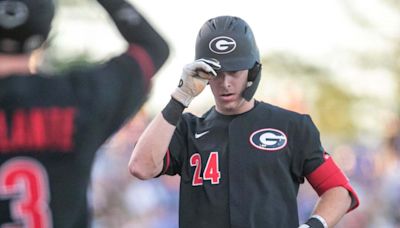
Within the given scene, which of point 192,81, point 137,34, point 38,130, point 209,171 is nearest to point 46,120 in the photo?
point 38,130

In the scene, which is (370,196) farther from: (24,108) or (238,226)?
(24,108)

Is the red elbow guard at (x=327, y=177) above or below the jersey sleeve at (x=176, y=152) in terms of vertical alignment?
above

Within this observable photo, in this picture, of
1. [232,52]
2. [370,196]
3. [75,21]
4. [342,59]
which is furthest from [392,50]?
Answer: [232,52]

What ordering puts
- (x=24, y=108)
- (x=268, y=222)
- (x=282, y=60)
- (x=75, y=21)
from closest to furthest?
(x=24, y=108) → (x=268, y=222) → (x=75, y=21) → (x=282, y=60)

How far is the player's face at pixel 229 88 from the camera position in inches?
225

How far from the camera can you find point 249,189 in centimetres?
564

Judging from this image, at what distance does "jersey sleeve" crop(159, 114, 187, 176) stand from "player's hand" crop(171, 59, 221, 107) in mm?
430

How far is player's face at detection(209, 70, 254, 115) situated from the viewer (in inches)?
225

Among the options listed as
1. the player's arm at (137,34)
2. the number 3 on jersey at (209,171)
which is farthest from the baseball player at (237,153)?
the player's arm at (137,34)

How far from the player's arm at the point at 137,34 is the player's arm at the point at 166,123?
115 centimetres

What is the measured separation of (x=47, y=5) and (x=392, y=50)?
31.8m

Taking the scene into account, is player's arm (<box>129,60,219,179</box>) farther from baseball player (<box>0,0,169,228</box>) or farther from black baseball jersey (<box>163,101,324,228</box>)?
baseball player (<box>0,0,169,228</box>)

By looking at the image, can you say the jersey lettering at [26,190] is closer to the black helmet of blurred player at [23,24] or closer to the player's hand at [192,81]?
the black helmet of blurred player at [23,24]

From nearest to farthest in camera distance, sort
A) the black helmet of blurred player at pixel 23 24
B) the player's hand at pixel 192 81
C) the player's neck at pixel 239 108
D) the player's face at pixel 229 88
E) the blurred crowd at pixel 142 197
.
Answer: the black helmet of blurred player at pixel 23 24 → the player's hand at pixel 192 81 → the player's face at pixel 229 88 → the player's neck at pixel 239 108 → the blurred crowd at pixel 142 197
